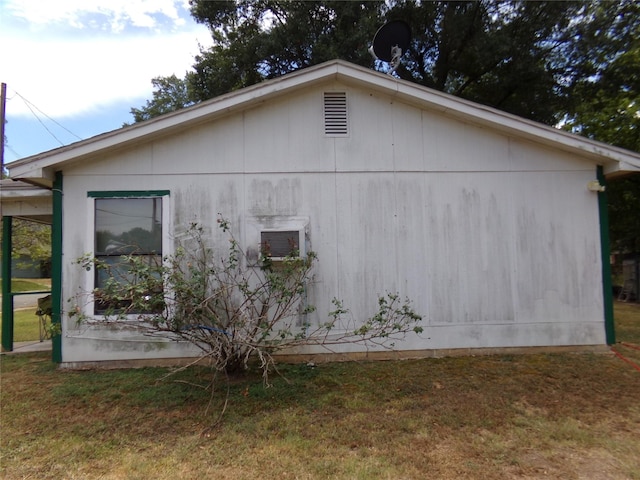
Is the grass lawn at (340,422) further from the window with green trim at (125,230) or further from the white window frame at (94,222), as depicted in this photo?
the window with green trim at (125,230)

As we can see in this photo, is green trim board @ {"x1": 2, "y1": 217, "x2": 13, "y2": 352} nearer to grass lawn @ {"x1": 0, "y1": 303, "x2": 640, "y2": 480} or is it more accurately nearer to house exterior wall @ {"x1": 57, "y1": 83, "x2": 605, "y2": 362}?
grass lawn @ {"x1": 0, "y1": 303, "x2": 640, "y2": 480}

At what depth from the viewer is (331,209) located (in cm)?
563

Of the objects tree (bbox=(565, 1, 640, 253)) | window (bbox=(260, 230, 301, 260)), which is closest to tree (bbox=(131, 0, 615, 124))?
tree (bbox=(565, 1, 640, 253))

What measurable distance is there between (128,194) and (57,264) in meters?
1.26

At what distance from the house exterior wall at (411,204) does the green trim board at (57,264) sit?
38 centimetres

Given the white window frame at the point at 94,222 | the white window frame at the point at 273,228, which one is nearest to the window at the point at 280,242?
the white window frame at the point at 273,228

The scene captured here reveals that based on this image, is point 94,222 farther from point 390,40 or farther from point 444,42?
point 444,42

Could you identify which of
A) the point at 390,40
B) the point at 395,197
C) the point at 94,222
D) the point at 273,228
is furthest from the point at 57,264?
the point at 390,40

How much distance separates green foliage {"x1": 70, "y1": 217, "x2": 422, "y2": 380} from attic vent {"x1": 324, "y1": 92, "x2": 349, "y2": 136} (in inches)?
72.4

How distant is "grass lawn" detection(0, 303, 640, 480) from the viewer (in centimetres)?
311

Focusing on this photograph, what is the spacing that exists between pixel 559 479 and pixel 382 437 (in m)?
1.33

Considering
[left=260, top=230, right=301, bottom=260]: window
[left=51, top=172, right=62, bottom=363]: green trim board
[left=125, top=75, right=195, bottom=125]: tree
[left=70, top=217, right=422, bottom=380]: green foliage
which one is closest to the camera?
[left=70, top=217, right=422, bottom=380]: green foliage

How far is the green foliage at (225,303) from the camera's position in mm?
4328

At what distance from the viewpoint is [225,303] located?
4.67 metres
